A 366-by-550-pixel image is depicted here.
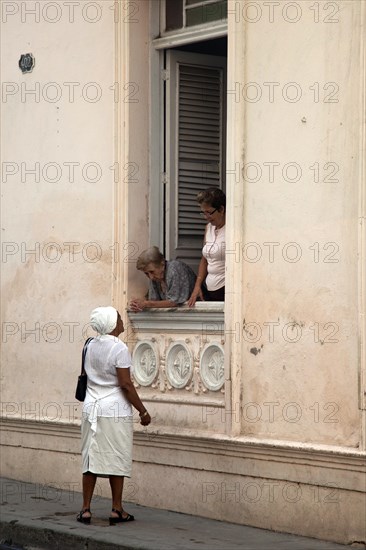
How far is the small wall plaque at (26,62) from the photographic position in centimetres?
1392

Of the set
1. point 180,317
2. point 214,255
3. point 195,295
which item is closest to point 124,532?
point 180,317

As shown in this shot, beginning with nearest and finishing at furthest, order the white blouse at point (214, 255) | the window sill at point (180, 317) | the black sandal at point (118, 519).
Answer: the black sandal at point (118, 519), the window sill at point (180, 317), the white blouse at point (214, 255)

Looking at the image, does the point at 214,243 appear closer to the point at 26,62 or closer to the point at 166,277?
the point at 166,277

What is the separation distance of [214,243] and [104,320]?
150cm

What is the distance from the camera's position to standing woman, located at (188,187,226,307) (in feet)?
39.7

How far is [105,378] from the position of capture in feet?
36.4

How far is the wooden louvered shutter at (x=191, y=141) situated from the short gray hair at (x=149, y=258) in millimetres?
544

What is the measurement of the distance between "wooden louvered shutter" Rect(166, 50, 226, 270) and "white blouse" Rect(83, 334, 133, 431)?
2.16 meters

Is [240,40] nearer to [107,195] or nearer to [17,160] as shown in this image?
[107,195]

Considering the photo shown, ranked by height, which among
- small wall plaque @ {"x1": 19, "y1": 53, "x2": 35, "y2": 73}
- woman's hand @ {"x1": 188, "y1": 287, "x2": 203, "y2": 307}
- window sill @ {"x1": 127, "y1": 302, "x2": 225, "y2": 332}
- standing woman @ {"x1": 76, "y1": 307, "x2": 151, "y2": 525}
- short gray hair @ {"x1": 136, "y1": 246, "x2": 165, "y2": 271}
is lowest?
standing woman @ {"x1": 76, "y1": 307, "x2": 151, "y2": 525}

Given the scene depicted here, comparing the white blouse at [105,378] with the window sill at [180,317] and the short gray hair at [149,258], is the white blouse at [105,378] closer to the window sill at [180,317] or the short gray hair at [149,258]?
the window sill at [180,317]

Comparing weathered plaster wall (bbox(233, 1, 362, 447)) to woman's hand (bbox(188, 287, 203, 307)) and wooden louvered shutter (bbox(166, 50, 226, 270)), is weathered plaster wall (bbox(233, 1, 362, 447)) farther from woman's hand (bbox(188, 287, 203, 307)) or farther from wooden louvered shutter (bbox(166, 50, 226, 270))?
wooden louvered shutter (bbox(166, 50, 226, 270))

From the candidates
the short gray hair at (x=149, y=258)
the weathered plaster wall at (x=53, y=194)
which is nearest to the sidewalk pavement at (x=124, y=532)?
the weathered plaster wall at (x=53, y=194)

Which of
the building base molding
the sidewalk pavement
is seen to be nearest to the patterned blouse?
the building base molding
